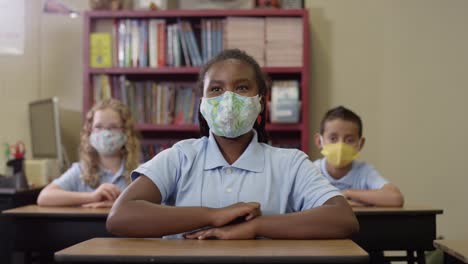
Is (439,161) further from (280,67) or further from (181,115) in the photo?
(181,115)

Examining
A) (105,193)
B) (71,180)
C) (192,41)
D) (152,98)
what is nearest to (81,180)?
(71,180)

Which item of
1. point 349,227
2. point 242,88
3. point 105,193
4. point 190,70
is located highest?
point 190,70

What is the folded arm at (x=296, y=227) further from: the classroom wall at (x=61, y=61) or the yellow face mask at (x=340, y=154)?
the classroom wall at (x=61, y=61)

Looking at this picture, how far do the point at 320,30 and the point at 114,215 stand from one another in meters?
2.78

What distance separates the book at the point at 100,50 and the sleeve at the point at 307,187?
2.39 meters

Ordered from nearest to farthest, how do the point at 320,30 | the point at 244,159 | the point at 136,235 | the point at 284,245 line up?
the point at 284,245
the point at 136,235
the point at 244,159
the point at 320,30

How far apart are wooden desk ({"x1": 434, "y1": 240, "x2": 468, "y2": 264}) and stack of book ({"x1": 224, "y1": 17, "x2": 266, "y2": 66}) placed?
2.20 metres

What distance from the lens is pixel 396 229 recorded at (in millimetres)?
2441

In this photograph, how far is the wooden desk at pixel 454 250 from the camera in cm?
154

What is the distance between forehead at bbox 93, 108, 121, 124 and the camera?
9.98ft

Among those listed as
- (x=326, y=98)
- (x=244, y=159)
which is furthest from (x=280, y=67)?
(x=244, y=159)

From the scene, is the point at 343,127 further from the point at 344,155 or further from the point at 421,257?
the point at 421,257

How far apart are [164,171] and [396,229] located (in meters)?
1.20

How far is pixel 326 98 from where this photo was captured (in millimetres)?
4023
